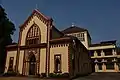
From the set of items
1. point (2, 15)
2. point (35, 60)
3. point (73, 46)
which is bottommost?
point (35, 60)

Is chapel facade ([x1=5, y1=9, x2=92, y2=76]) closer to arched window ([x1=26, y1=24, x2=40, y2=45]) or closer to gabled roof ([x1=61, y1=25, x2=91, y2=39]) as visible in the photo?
arched window ([x1=26, y1=24, x2=40, y2=45])

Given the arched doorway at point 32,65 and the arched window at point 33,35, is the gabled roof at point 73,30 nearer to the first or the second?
the arched window at point 33,35

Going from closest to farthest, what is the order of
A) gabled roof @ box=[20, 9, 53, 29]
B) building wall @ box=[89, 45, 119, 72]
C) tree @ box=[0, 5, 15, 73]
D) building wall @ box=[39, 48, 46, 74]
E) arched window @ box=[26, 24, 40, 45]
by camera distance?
building wall @ box=[39, 48, 46, 74] → gabled roof @ box=[20, 9, 53, 29] → arched window @ box=[26, 24, 40, 45] → tree @ box=[0, 5, 15, 73] → building wall @ box=[89, 45, 119, 72]

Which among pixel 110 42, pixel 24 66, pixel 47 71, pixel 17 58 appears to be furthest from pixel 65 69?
pixel 110 42

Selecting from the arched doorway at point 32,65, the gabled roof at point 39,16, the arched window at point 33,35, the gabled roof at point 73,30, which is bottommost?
the arched doorway at point 32,65

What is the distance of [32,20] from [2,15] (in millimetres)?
13042

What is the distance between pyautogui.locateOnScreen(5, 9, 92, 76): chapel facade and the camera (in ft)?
81.9

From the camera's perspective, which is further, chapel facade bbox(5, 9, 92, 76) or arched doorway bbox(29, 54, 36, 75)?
arched doorway bbox(29, 54, 36, 75)

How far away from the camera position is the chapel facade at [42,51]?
25.0 meters

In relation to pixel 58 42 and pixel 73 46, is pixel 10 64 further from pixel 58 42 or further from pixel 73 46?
pixel 73 46

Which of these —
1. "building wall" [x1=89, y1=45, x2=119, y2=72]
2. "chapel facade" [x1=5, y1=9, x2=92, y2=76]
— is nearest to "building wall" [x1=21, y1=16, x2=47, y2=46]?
"chapel facade" [x1=5, y1=9, x2=92, y2=76]

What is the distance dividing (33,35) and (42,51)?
15.4 ft

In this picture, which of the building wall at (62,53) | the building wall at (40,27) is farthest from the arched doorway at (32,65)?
the building wall at (62,53)

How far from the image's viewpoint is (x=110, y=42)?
165ft
